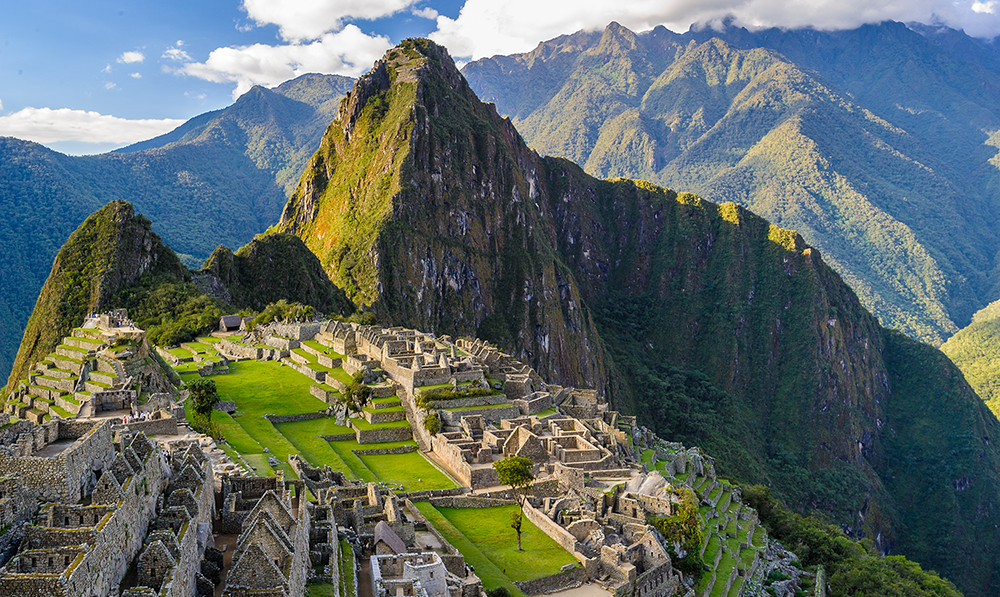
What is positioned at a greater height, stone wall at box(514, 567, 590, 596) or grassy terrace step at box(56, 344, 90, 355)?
grassy terrace step at box(56, 344, 90, 355)

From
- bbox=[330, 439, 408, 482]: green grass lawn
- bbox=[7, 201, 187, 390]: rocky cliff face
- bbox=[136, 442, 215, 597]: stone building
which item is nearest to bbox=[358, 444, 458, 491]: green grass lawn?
bbox=[330, 439, 408, 482]: green grass lawn

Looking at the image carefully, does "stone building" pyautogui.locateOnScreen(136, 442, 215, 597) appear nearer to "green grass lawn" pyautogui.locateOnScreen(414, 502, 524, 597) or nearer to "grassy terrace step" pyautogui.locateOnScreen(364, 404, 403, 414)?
"green grass lawn" pyautogui.locateOnScreen(414, 502, 524, 597)

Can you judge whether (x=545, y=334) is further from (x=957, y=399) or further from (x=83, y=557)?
(x=83, y=557)

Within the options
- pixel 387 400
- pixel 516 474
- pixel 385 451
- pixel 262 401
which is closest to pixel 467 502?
pixel 516 474

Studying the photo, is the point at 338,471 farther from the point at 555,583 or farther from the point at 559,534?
the point at 555,583

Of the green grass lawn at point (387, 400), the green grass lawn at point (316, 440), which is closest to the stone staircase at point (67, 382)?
the green grass lawn at point (316, 440)

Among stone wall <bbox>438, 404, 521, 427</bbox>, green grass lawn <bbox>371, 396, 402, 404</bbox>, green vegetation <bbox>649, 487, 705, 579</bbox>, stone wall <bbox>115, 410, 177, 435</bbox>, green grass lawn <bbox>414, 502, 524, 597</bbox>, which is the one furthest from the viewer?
green grass lawn <bbox>371, 396, 402, 404</bbox>

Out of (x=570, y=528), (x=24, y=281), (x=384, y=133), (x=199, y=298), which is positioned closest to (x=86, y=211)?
(x=24, y=281)
